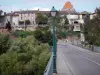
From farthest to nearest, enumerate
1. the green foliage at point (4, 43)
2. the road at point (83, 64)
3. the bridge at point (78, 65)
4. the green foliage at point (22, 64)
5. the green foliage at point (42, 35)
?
the green foliage at point (42, 35)
the green foliage at point (4, 43)
the green foliage at point (22, 64)
the road at point (83, 64)
the bridge at point (78, 65)

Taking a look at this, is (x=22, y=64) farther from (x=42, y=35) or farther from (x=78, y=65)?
(x=42, y=35)

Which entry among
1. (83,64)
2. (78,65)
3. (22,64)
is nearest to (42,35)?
(83,64)

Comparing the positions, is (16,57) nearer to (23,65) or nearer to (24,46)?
(23,65)

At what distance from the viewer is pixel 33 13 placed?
19625 centimetres

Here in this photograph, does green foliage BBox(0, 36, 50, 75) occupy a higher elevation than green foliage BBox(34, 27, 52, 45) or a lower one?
lower

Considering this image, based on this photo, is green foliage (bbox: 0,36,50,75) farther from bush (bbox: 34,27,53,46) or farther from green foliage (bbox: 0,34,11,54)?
bush (bbox: 34,27,53,46)

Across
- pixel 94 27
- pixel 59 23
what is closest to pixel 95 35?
pixel 94 27

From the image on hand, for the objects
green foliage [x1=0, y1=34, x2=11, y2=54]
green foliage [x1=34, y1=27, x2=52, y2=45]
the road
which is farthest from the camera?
green foliage [x1=34, y1=27, x2=52, y2=45]

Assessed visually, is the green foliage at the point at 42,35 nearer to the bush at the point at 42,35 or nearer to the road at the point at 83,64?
the bush at the point at 42,35

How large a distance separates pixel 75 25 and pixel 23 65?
155 m

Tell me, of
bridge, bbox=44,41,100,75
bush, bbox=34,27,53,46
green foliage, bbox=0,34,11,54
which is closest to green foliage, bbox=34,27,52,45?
bush, bbox=34,27,53,46

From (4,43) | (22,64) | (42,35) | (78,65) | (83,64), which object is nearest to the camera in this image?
(22,64)

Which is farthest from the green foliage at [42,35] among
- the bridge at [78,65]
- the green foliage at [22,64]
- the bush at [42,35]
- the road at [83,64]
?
the green foliage at [22,64]

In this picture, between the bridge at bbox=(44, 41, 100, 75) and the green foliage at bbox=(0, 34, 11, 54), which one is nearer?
the bridge at bbox=(44, 41, 100, 75)
